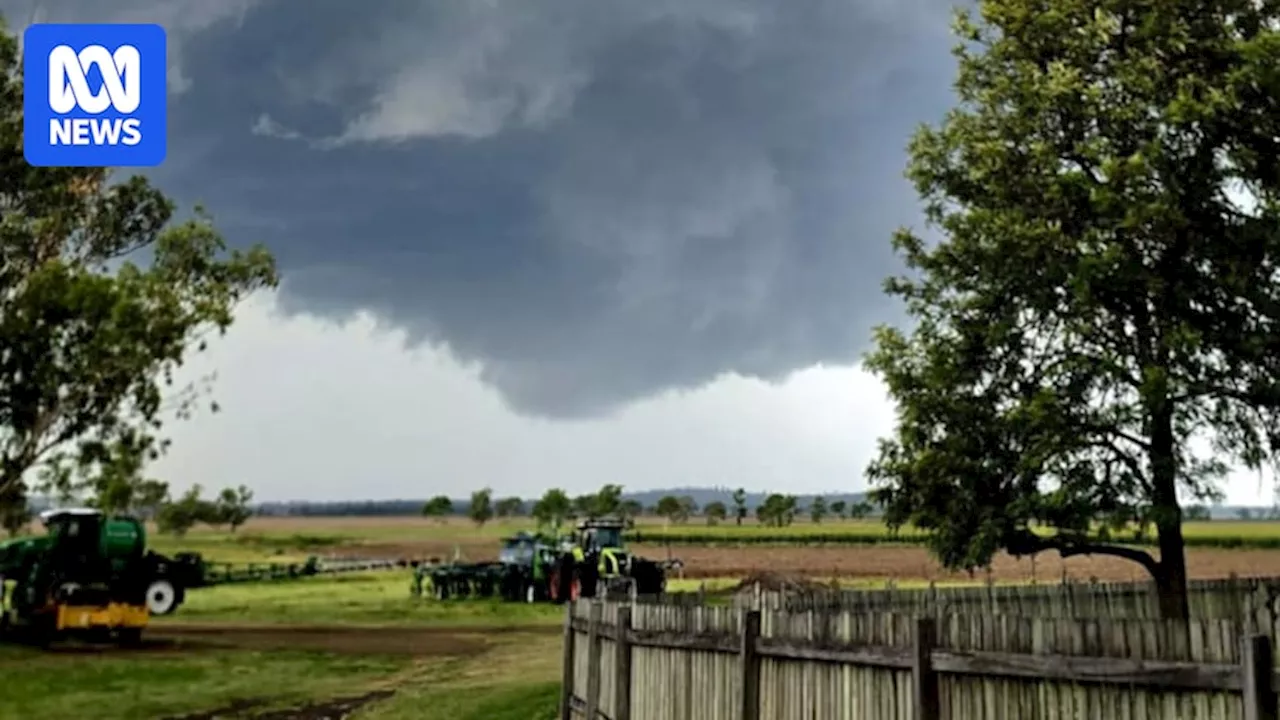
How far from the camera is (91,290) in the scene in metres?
31.0

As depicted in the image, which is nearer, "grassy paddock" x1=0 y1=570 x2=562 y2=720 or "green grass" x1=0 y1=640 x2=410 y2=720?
A: "grassy paddock" x1=0 y1=570 x2=562 y2=720

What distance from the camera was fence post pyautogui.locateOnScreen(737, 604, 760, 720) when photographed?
9.52m

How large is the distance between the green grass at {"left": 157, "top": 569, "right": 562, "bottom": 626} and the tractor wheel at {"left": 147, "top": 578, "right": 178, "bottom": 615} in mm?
1517

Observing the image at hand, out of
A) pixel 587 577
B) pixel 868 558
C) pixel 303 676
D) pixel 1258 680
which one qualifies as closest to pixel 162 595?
pixel 587 577

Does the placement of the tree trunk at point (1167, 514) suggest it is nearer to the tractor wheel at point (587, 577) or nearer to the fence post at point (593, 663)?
the fence post at point (593, 663)

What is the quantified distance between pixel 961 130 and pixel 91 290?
77.1ft

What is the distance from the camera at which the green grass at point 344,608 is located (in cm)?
3778

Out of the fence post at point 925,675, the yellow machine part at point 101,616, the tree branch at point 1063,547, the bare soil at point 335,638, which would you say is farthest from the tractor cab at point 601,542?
the fence post at point 925,675

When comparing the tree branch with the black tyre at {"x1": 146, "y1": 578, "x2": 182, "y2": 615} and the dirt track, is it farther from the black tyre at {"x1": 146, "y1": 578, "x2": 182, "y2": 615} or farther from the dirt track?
the dirt track

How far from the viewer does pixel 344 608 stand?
1683 inches

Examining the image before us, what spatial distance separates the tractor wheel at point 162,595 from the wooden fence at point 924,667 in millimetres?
27837

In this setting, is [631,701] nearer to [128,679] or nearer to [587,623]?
[587,623]

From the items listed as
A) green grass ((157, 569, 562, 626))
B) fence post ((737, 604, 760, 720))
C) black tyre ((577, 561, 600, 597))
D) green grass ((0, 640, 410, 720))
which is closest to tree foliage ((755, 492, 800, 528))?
green grass ((157, 569, 562, 626))

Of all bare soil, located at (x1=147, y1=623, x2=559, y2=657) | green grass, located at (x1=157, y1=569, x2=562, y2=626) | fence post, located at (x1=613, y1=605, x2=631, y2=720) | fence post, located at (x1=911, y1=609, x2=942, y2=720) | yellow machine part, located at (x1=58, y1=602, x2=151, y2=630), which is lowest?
green grass, located at (x1=157, y1=569, x2=562, y2=626)
